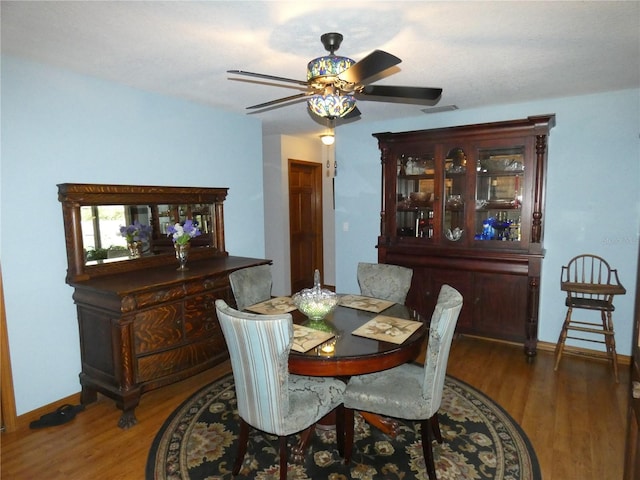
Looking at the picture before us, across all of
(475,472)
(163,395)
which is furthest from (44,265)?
(475,472)

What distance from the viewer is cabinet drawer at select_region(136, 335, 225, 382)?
104 inches

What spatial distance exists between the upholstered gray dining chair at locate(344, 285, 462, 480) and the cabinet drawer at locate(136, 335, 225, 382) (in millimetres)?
1306

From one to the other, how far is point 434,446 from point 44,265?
9.06ft

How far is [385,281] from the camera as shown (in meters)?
3.08

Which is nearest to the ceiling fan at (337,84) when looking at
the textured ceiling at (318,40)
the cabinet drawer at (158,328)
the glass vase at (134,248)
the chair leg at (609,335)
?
the textured ceiling at (318,40)

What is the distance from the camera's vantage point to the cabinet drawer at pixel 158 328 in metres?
2.59

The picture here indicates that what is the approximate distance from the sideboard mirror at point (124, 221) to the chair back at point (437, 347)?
2.34 m

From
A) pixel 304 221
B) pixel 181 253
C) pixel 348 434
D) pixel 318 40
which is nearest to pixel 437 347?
pixel 348 434

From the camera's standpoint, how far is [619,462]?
7.17 feet

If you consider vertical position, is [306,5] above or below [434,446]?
above

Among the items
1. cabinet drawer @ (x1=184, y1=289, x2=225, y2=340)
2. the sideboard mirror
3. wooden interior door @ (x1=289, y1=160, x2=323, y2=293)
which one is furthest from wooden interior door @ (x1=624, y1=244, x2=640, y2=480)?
wooden interior door @ (x1=289, y1=160, x2=323, y2=293)

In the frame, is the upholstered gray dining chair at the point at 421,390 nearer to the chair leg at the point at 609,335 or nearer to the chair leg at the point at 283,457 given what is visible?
the chair leg at the point at 283,457

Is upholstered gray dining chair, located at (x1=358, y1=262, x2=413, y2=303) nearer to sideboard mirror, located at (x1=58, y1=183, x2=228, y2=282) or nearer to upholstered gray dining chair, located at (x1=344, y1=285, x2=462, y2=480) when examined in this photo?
upholstered gray dining chair, located at (x1=344, y1=285, x2=462, y2=480)

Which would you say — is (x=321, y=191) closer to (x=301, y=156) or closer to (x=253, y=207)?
(x=301, y=156)
